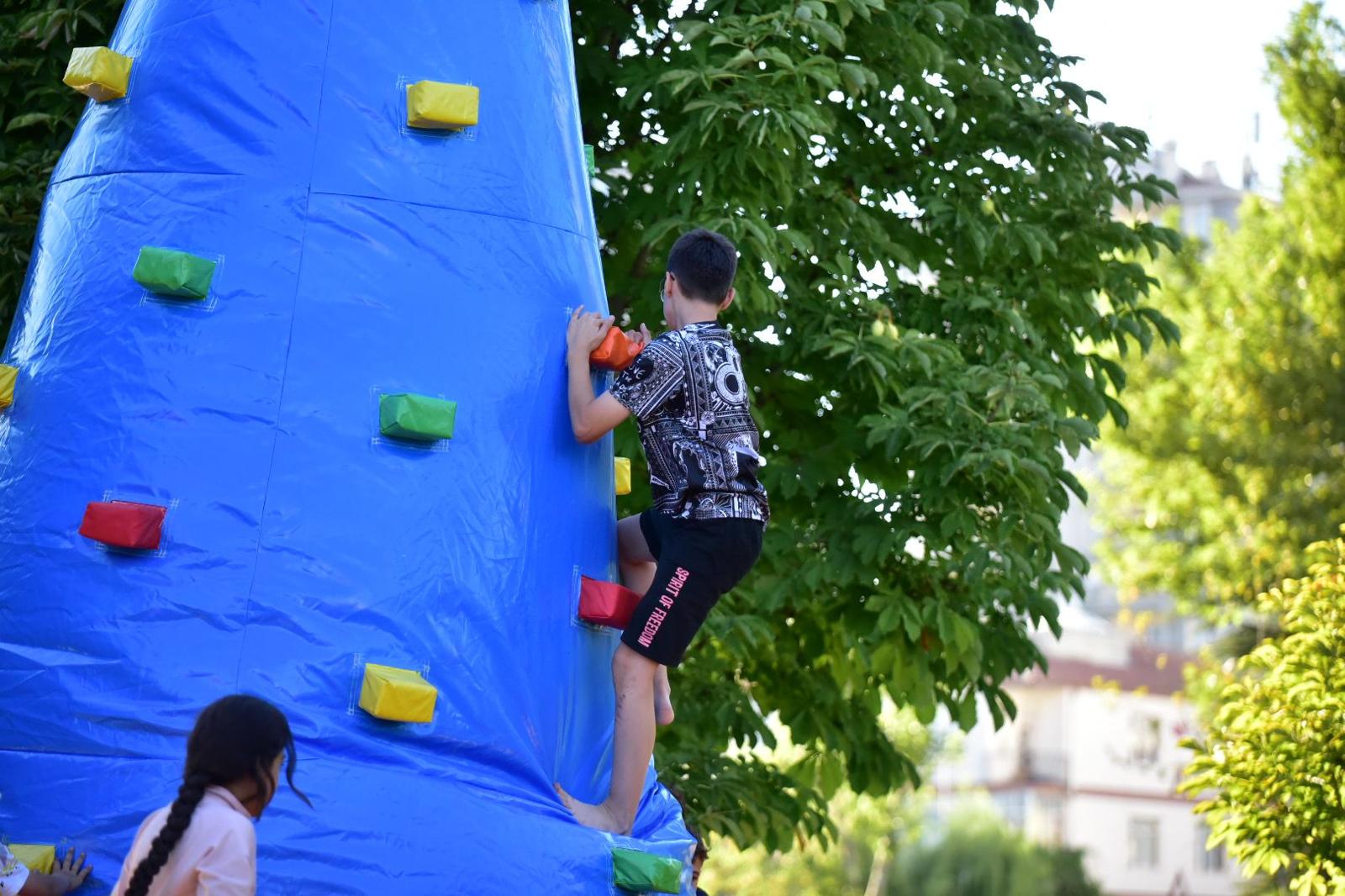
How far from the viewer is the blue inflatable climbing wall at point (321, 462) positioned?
3.93 metres

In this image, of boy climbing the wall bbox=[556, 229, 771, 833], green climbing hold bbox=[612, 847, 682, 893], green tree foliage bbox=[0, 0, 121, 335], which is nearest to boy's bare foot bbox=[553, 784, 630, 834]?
boy climbing the wall bbox=[556, 229, 771, 833]

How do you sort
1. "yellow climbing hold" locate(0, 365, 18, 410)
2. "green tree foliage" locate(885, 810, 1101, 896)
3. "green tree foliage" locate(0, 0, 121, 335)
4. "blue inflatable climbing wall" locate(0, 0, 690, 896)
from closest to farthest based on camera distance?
"blue inflatable climbing wall" locate(0, 0, 690, 896), "yellow climbing hold" locate(0, 365, 18, 410), "green tree foliage" locate(0, 0, 121, 335), "green tree foliage" locate(885, 810, 1101, 896)

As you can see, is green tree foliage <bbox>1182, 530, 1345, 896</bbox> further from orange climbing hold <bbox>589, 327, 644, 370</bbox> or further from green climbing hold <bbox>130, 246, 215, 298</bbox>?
green climbing hold <bbox>130, 246, 215, 298</bbox>

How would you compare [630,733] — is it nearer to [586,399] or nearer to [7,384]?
[586,399]

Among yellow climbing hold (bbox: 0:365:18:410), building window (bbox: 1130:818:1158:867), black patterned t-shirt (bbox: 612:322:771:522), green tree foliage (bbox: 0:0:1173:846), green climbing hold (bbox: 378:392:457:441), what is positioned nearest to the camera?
green climbing hold (bbox: 378:392:457:441)

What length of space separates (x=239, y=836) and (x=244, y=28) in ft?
7.73

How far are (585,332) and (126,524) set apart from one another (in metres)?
1.33

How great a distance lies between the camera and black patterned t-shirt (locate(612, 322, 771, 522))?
457cm

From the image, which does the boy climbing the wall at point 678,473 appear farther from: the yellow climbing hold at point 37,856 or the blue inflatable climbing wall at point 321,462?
the yellow climbing hold at point 37,856

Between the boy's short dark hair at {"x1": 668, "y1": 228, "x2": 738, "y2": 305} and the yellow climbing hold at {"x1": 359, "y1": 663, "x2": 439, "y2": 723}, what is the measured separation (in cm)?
143

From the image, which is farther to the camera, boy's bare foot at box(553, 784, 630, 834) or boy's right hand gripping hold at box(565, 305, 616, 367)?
boy's right hand gripping hold at box(565, 305, 616, 367)

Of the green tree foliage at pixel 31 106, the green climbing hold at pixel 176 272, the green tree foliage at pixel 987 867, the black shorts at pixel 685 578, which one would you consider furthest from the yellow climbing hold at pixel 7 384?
the green tree foliage at pixel 987 867

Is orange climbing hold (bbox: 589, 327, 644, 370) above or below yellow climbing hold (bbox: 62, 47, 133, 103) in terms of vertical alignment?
below

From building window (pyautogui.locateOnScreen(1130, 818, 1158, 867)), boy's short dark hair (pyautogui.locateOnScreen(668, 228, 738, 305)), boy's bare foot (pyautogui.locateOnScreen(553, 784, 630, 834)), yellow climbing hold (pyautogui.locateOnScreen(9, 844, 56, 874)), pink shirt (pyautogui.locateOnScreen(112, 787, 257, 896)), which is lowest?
building window (pyautogui.locateOnScreen(1130, 818, 1158, 867))
